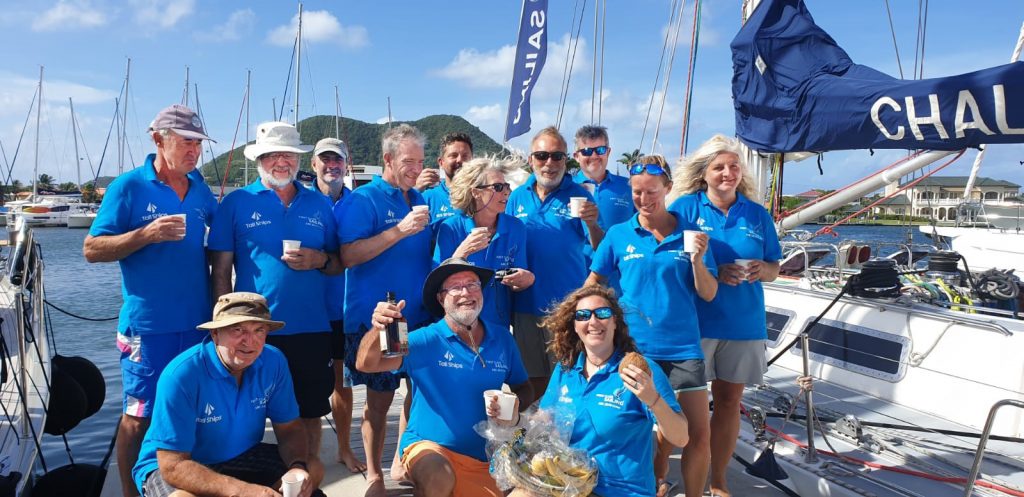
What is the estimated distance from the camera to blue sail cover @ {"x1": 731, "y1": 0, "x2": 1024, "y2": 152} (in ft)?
9.87

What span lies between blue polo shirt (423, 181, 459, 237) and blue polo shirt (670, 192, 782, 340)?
53.9 inches

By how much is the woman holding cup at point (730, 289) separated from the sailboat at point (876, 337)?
0.44m

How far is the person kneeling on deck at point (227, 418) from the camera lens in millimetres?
2779

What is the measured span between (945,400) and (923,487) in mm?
1346

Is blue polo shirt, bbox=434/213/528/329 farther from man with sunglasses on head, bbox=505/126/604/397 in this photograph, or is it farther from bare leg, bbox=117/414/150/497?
bare leg, bbox=117/414/150/497

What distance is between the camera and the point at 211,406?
2893 millimetres

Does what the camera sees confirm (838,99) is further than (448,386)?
Yes

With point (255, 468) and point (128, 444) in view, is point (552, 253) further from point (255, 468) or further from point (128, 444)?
point (128, 444)

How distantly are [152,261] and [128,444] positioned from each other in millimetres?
976

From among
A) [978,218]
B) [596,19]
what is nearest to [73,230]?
[596,19]

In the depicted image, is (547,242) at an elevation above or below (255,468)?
above

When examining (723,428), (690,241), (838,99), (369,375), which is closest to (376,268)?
(369,375)

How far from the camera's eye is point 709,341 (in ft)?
12.3

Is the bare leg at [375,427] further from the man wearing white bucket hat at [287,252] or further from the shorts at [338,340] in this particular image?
the shorts at [338,340]
